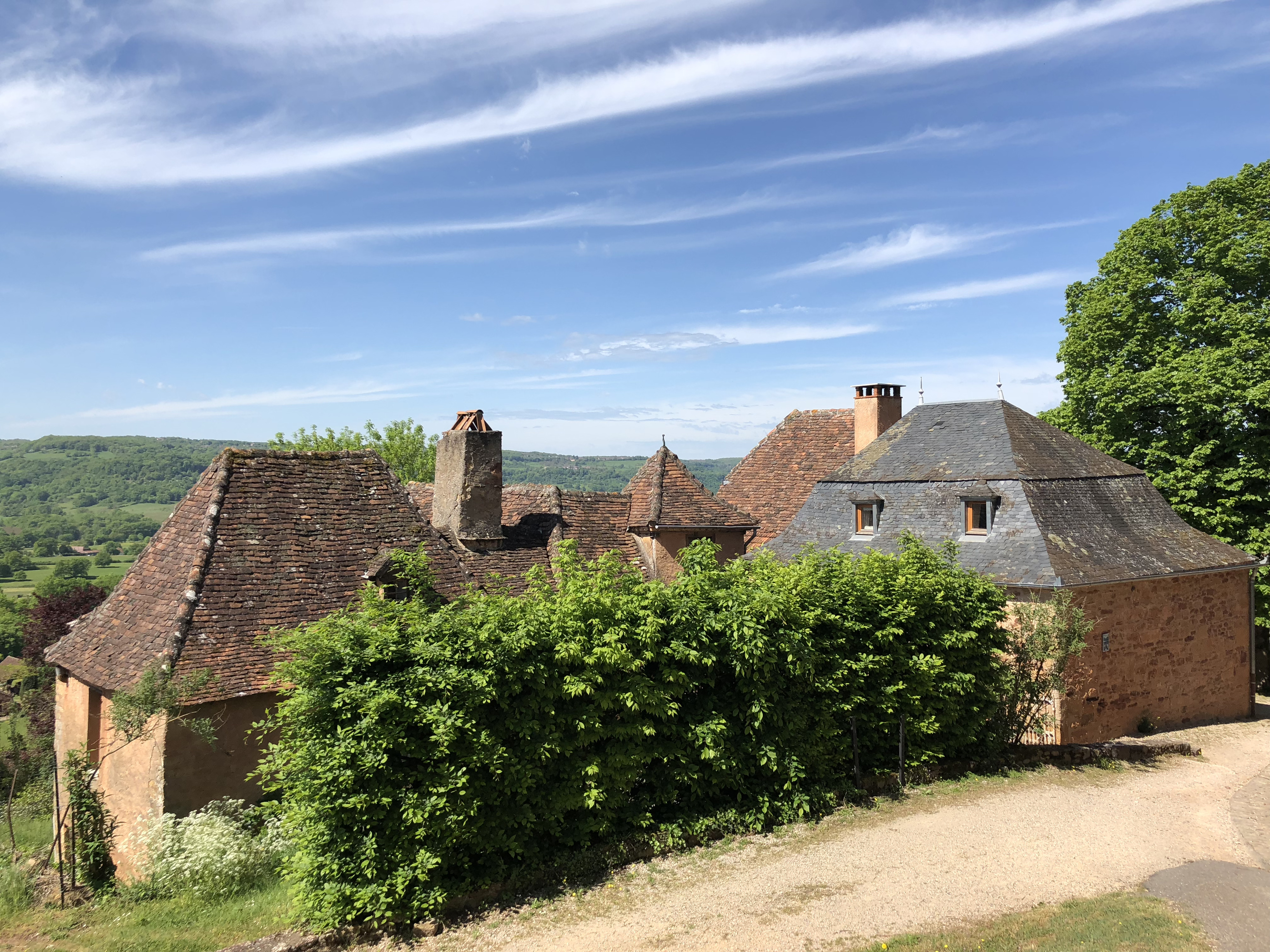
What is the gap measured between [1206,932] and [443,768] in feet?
27.1

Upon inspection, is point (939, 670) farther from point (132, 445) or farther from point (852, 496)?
point (132, 445)

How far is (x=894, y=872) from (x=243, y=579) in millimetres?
12571

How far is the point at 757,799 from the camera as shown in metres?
11.7

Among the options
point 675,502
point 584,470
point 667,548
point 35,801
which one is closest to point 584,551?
point 667,548

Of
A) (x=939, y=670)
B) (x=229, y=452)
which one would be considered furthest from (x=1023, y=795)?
(x=229, y=452)

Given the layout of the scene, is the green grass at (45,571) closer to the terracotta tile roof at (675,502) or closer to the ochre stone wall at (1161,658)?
the terracotta tile roof at (675,502)

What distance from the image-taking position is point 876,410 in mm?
27422

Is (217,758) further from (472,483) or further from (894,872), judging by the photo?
(894,872)

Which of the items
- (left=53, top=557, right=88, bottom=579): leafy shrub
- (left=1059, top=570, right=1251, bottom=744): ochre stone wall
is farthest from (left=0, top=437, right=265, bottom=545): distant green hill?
(left=1059, top=570, right=1251, bottom=744): ochre stone wall

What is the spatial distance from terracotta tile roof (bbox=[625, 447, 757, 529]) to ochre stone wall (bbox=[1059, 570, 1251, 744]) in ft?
34.0

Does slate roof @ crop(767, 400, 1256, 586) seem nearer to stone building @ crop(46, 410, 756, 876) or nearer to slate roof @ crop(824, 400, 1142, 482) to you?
slate roof @ crop(824, 400, 1142, 482)

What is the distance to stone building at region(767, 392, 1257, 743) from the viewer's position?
1784 cm

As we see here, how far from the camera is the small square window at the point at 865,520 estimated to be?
22250 millimetres

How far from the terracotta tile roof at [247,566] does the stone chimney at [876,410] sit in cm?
1494
